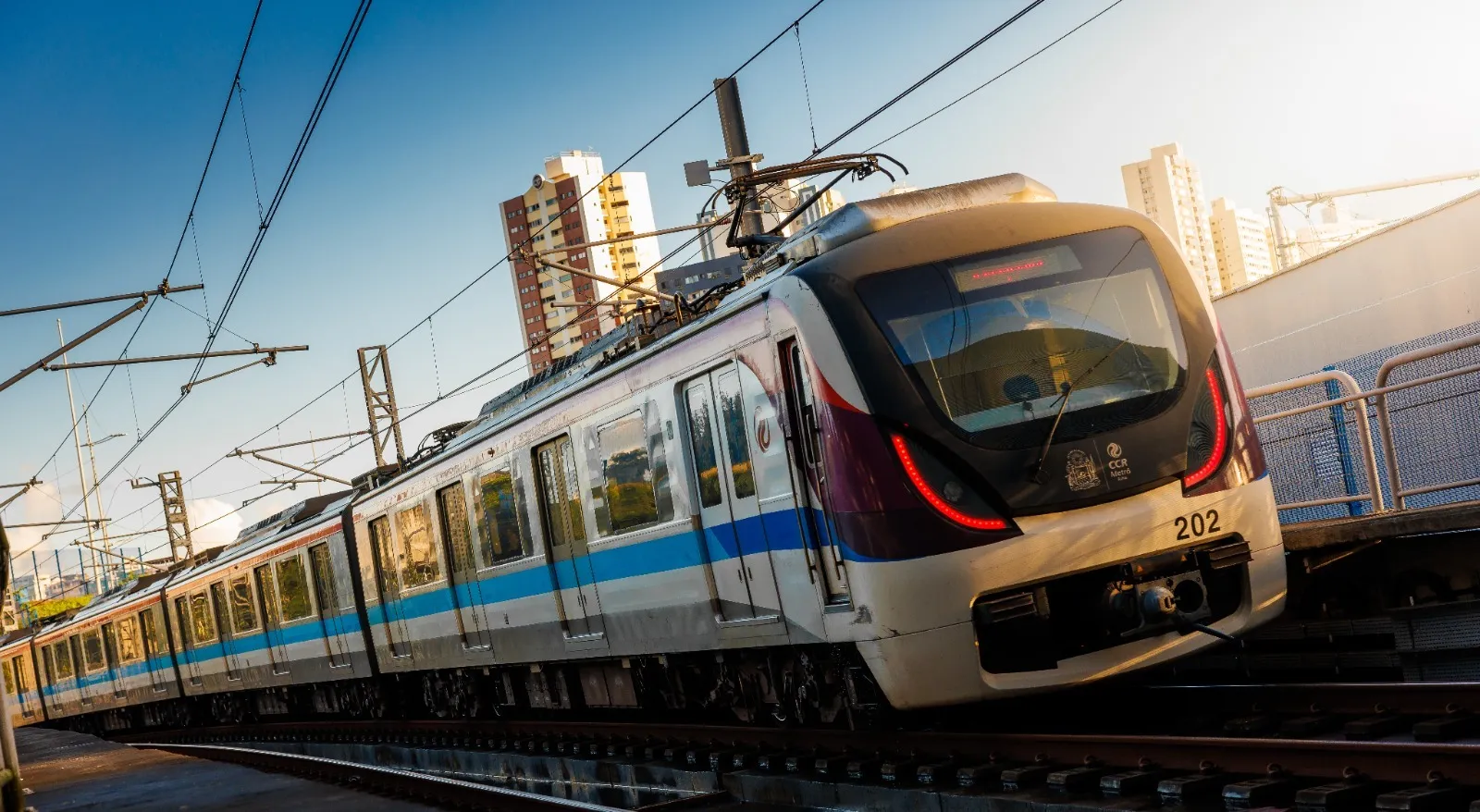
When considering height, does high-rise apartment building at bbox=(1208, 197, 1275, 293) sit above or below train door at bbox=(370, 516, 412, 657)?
above

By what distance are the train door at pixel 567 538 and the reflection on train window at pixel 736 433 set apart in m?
2.64

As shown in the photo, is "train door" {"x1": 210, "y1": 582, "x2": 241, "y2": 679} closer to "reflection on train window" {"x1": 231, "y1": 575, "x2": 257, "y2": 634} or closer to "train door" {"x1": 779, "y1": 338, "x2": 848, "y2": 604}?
"reflection on train window" {"x1": 231, "y1": 575, "x2": 257, "y2": 634}

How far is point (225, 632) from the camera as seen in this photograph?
85.3 ft

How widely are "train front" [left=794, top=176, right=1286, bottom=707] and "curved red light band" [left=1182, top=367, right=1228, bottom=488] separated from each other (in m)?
0.01

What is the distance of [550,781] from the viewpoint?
11.3m

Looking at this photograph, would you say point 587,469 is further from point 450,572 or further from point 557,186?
point 557,186

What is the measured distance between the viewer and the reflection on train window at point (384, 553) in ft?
56.9

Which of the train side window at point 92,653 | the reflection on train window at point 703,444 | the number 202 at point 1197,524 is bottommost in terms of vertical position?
the train side window at point 92,653

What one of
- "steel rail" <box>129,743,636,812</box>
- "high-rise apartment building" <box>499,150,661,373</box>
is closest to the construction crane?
"high-rise apartment building" <box>499,150,661,373</box>

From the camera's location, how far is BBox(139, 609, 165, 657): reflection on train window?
30703 mm

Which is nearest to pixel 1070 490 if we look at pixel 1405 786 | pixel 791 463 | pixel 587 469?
pixel 791 463

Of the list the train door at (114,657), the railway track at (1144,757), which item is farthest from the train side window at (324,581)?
the train door at (114,657)

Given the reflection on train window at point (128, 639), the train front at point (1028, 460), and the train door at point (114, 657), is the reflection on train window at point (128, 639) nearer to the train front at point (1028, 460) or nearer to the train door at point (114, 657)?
the train door at point (114, 657)

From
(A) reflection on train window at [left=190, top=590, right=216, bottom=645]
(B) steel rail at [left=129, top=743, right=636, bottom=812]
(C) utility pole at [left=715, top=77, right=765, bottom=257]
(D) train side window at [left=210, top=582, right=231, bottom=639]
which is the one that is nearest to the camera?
(B) steel rail at [left=129, top=743, right=636, bottom=812]
